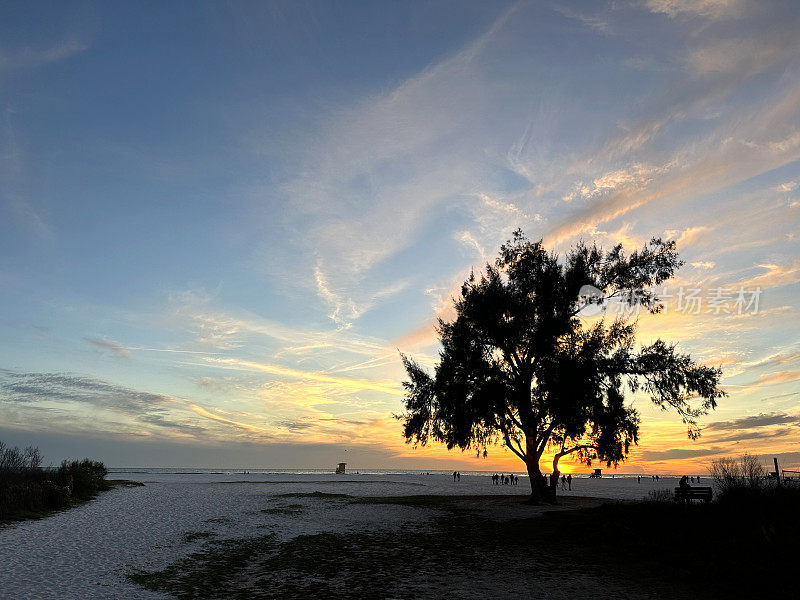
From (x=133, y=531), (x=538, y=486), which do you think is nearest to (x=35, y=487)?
(x=133, y=531)

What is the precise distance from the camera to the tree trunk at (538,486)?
3266 centimetres

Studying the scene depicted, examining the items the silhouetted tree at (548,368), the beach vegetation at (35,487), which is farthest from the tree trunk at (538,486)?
the beach vegetation at (35,487)

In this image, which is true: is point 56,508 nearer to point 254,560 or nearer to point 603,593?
point 254,560

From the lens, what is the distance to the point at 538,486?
32875mm

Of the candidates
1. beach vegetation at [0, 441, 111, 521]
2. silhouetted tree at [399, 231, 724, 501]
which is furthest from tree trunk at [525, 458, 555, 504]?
beach vegetation at [0, 441, 111, 521]

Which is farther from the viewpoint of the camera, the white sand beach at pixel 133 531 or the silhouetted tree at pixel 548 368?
the silhouetted tree at pixel 548 368

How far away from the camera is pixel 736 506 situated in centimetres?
1731

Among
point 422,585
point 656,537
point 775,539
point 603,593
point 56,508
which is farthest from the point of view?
point 56,508

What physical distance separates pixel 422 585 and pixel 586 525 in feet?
33.2

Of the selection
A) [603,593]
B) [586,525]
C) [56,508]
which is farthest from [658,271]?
[56,508]

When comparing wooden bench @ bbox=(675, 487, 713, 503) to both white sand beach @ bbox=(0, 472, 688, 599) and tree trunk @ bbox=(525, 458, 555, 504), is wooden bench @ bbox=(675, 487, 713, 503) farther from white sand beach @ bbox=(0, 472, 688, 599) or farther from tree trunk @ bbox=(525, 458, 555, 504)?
tree trunk @ bbox=(525, 458, 555, 504)

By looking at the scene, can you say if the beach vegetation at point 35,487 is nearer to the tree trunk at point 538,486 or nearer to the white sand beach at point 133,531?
the white sand beach at point 133,531

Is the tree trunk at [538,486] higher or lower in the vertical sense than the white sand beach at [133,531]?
higher

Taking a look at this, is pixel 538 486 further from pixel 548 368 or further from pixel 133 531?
pixel 133 531
